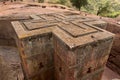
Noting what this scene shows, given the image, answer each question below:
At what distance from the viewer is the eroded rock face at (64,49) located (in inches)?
162

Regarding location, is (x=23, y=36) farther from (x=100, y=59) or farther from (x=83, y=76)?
(x=100, y=59)

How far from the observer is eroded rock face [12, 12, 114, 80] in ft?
13.5

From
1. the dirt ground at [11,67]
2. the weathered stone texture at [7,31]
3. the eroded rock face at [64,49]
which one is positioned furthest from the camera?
the weathered stone texture at [7,31]

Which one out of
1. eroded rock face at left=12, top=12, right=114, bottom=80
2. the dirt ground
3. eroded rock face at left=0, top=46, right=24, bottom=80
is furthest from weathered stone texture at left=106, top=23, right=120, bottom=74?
eroded rock face at left=0, top=46, right=24, bottom=80

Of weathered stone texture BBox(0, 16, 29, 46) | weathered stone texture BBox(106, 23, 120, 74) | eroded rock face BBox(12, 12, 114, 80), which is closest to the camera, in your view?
eroded rock face BBox(12, 12, 114, 80)

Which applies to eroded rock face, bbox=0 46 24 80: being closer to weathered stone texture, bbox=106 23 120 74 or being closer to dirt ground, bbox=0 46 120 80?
dirt ground, bbox=0 46 120 80

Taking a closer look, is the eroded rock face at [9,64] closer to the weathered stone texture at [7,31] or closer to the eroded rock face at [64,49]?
the weathered stone texture at [7,31]

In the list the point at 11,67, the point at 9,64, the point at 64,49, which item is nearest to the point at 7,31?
the point at 9,64

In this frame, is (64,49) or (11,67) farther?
(11,67)

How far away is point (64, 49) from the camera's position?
4.17m

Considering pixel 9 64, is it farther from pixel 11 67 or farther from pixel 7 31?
pixel 7 31

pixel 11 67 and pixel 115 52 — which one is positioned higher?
pixel 115 52

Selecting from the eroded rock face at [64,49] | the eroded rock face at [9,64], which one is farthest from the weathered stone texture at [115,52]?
the eroded rock face at [9,64]

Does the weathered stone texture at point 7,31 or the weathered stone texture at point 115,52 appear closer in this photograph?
the weathered stone texture at point 7,31
